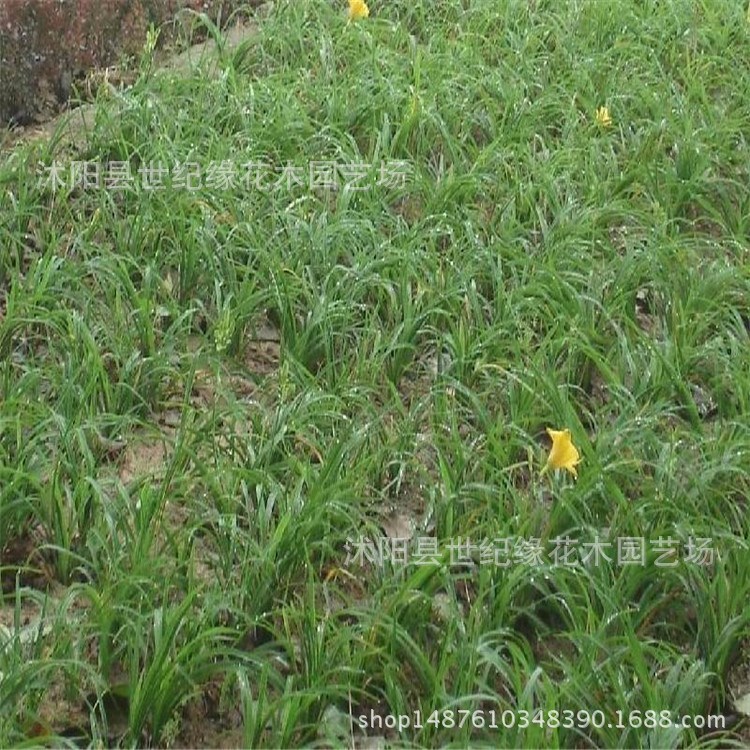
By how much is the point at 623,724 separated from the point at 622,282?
167 centimetres

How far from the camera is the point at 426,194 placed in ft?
14.6

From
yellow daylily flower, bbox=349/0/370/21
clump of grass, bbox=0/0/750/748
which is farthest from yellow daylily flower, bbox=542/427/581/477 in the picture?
yellow daylily flower, bbox=349/0/370/21

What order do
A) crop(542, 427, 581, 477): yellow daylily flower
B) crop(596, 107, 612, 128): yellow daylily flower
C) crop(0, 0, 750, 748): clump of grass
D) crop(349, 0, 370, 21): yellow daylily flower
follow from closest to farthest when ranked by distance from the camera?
crop(0, 0, 750, 748): clump of grass
crop(542, 427, 581, 477): yellow daylily flower
crop(596, 107, 612, 128): yellow daylily flower
crop(349, 0, 370, 21): yellow daylily flower

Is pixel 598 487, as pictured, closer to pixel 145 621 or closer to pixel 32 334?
pixel 145 621

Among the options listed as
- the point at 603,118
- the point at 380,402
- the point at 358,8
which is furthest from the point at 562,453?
the point at 358,8

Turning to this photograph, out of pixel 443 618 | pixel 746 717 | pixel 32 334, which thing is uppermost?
pixel 32 334

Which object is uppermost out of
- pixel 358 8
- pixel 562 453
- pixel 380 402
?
pixel 358 8

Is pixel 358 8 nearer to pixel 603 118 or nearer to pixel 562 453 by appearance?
pixel 603 118

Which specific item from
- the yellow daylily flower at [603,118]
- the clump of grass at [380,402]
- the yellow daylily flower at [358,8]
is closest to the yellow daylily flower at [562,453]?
the clump of grass at [380,402]

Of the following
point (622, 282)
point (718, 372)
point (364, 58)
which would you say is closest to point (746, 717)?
point (718, 372)

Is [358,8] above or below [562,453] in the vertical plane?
above

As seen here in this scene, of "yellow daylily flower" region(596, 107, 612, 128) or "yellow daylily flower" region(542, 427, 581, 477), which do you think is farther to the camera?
"yellow daylily flower" region(596, 107, 612, 128)

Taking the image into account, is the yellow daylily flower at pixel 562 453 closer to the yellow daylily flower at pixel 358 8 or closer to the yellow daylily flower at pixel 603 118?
the yellow daylily flower at pixel 603 118

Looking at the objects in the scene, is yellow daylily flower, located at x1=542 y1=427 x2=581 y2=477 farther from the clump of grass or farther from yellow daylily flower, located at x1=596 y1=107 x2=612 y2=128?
yellow daylily flower, located at x1=596 y1=107 x2=612 y2=128
